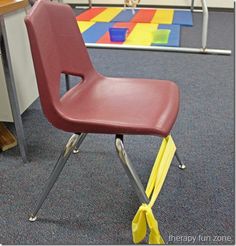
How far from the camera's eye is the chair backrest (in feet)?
2.91

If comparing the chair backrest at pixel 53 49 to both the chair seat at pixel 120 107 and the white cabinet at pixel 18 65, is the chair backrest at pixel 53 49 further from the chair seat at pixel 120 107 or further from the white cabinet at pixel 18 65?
the white cabinet at pixel 18 65

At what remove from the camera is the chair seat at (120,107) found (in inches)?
35.5

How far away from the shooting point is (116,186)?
51.6 inches

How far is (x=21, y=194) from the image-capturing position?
4.18 ft

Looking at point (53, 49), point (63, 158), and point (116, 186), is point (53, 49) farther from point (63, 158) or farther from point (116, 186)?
point (116, 186)

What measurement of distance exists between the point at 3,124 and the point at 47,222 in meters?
0.77

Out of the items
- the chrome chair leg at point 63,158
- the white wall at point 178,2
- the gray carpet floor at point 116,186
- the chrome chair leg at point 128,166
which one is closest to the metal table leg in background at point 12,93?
the gray carpet floor at point 116,186

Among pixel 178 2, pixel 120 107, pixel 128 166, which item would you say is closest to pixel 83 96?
pixel 120 107

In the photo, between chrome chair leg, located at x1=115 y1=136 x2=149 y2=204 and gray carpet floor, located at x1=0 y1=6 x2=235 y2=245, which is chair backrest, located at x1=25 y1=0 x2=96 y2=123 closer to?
chrome chair leg, located at x1=115 y1=136 x2=149 y2=204

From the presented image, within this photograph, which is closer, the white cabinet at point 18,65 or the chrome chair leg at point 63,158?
the chrome chair leg at point 63,158

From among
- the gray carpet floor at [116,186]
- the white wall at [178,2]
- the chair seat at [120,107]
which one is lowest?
the gray carpet floor at [116,186]

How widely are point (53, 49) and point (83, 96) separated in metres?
0.21

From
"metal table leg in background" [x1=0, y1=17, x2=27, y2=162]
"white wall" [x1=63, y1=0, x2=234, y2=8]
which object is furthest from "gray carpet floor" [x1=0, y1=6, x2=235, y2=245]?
"white wall" [x1=63, y1=0, x2=234, y2=8]

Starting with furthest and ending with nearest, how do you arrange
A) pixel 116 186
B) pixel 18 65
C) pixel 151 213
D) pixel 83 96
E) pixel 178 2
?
pixel 178 2 → pixel 18 65 → pixel 116 186 → pixel 83 96 → pixel 151 213
